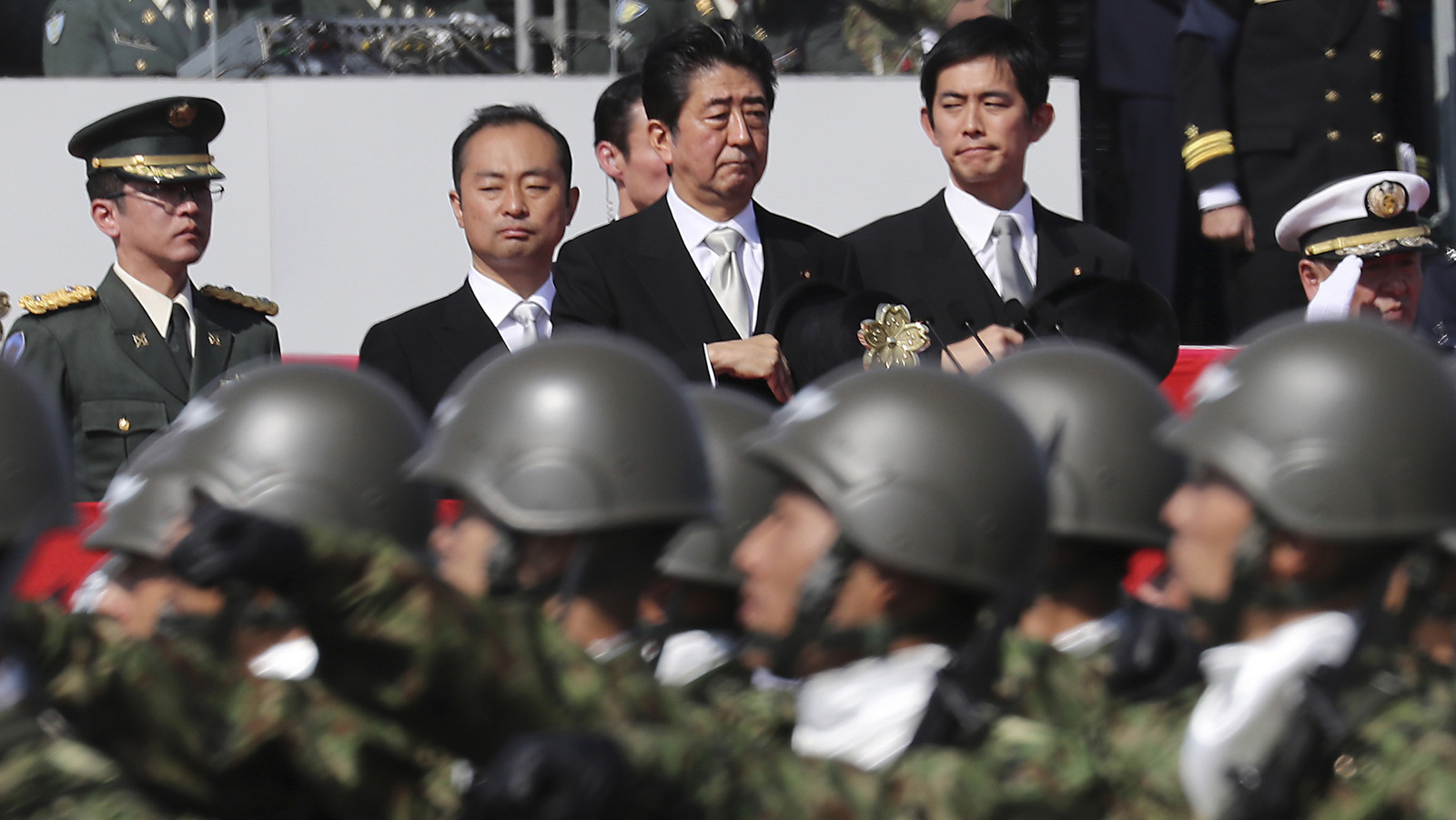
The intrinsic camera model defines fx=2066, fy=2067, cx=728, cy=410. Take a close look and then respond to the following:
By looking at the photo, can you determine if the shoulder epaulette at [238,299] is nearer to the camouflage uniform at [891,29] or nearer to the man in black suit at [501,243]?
the man in black suit at [501,243]

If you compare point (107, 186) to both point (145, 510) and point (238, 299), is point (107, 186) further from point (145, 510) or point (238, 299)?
point (145, 510)

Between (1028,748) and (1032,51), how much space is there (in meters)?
3.40

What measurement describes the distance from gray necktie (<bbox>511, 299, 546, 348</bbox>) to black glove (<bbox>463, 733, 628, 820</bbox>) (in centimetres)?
397

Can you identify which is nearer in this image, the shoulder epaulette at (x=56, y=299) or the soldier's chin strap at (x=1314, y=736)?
the soldier's chin strap at (x=1314, y=736)

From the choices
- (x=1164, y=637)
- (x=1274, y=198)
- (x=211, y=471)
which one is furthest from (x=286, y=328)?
(x=1164, y=637)

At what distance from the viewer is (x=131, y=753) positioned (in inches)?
106

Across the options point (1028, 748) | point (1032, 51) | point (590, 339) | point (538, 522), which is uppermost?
point (1032, 51)

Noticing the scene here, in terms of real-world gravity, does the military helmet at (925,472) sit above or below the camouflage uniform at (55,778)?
above

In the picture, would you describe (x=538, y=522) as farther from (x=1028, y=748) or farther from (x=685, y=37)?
(x=685, y=37)

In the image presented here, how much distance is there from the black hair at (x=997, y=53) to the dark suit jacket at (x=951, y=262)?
34 cm

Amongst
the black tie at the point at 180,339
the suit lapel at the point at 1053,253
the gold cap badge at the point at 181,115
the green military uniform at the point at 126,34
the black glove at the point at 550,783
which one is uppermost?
the green military uniform at the point at 126,34

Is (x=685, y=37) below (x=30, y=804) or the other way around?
the other way around

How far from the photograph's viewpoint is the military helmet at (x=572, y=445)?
10.6ft

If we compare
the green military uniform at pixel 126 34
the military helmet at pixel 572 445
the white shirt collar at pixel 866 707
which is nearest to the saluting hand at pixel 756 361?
the military helmet at pixel 572 445
